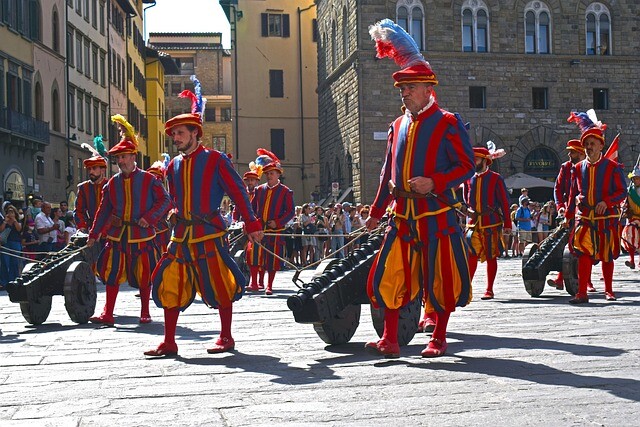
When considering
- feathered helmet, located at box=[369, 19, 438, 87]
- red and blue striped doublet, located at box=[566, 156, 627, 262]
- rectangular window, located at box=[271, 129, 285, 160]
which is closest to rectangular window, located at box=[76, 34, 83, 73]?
rectangular window, located at box=[271, 129, 285, 160]

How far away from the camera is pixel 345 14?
45719 mm

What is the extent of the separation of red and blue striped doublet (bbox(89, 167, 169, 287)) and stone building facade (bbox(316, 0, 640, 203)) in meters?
31.8

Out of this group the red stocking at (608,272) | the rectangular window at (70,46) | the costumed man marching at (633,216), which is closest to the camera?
the red stocking at (608,272)

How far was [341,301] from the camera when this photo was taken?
26.0 feet

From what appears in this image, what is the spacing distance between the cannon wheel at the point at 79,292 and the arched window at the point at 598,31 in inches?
1430

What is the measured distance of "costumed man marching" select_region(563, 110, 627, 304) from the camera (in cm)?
1163

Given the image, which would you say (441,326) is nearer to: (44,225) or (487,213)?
(487,213)

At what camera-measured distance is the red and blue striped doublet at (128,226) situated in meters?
10.7

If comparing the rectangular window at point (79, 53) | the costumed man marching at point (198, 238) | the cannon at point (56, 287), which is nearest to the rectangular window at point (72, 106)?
the rectangular window at point (79, 53)

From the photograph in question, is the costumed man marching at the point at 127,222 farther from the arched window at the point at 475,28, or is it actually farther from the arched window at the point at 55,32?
the arched window at the point at 475,28

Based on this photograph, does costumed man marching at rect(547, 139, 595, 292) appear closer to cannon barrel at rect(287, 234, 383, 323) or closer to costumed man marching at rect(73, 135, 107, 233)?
cannon barrel at rect(287, 234, 383, 323)

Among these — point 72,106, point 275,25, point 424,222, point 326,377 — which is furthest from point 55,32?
point 326,377

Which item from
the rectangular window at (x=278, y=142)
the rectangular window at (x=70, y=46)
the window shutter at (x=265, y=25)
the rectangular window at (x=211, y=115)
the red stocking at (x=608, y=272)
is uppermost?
Answer: the window shutter at (x=265, y=25)

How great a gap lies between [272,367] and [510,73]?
124ft
